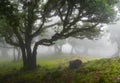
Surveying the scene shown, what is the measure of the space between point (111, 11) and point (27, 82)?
13.6 m

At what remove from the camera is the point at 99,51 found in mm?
136750

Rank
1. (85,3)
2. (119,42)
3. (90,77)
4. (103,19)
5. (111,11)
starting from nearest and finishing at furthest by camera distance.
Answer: (90,77) → (85,3) → (111,11) → (103,19) → (119,42)

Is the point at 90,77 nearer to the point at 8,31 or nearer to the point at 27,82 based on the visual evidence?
the point at 27,82

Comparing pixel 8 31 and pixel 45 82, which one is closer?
pixel 45 82

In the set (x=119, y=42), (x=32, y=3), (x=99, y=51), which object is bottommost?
(x=99, y=51)

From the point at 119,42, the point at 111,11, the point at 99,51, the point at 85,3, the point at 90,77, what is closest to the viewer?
the point at 90,77

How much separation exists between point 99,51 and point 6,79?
112599 millimetres

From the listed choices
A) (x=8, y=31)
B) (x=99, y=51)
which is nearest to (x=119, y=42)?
(x=99, y=51)

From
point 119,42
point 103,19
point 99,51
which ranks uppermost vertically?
point 103,19

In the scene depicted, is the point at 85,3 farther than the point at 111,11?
No

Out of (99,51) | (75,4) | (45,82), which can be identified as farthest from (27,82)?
(99,51)

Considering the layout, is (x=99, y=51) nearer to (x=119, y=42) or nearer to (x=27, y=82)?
(x=119, y=42)

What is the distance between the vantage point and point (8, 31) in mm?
34125

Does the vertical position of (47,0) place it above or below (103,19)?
above
